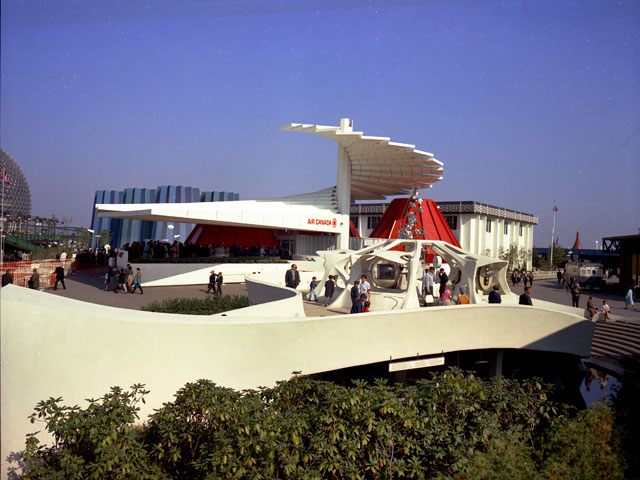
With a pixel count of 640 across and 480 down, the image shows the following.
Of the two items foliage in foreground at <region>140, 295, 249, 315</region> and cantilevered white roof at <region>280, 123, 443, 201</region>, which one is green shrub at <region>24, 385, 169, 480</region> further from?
cantilevered white roof at <region>280, 123, 443, 201</region>

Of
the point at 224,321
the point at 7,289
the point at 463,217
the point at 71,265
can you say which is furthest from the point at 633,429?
the point at 463,217

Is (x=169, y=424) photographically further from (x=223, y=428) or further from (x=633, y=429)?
(x=633, y=429)

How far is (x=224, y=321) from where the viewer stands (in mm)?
8758

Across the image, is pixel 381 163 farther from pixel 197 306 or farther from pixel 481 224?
pixel 481 224

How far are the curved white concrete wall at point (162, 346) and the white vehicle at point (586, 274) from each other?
84.9ft

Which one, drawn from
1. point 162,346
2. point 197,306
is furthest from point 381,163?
point 162,346

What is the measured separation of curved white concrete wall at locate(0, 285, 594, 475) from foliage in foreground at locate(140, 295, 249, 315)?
6124mm

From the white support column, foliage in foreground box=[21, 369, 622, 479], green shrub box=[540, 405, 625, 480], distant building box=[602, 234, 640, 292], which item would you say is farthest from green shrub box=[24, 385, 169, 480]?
distant building box=[602, 234, 640, 292]

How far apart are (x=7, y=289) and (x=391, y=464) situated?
6.40m

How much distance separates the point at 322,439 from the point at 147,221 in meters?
59.6

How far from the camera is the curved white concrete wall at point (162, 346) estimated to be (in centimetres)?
684

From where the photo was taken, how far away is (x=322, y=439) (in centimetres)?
567

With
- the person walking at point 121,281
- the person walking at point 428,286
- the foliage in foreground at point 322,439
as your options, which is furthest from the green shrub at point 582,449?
the person walking at point 121,281

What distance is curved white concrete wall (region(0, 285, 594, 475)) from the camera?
6.84 metres
